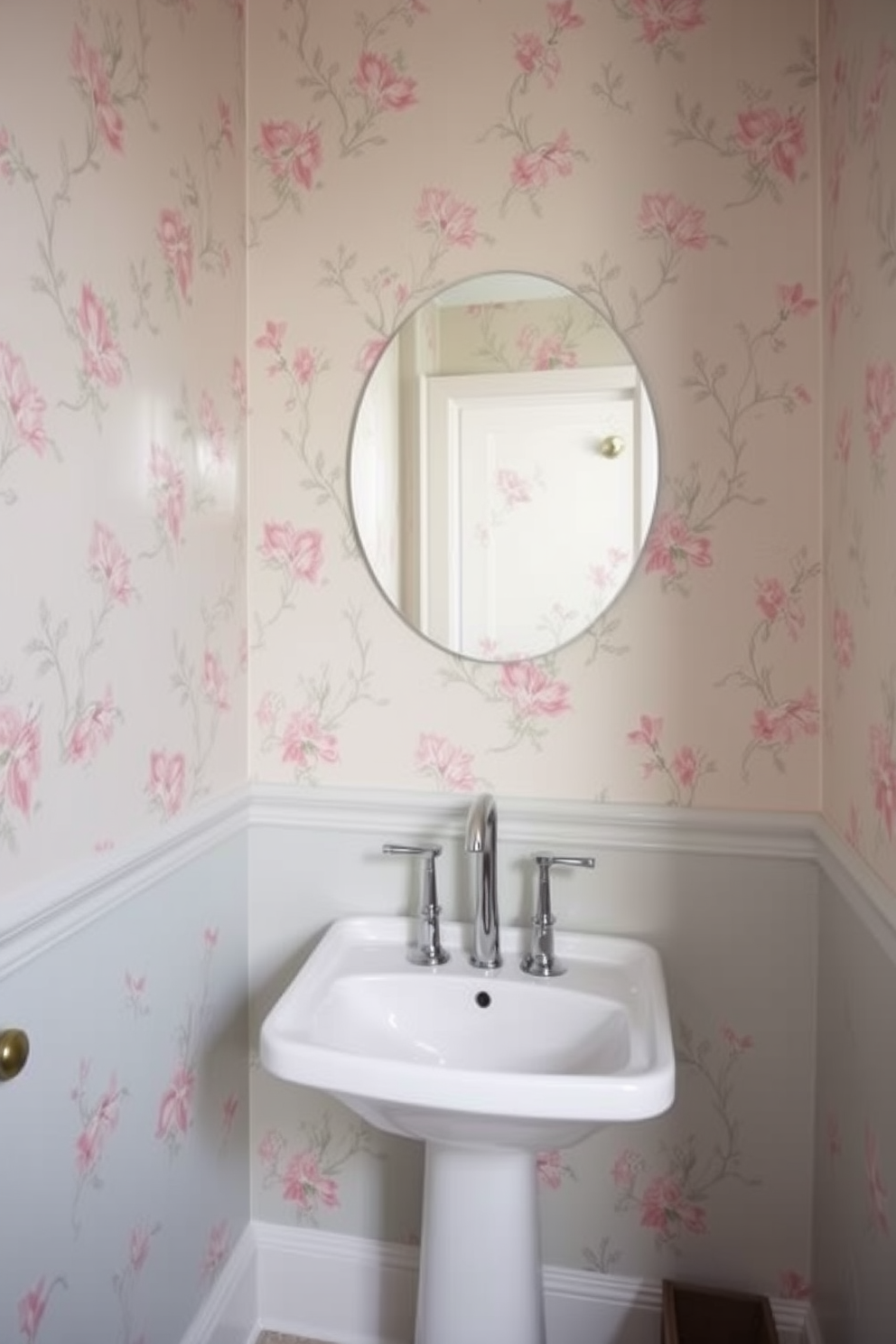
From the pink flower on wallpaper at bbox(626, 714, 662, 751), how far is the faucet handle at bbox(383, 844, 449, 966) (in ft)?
1.16

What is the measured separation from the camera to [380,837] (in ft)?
4.63

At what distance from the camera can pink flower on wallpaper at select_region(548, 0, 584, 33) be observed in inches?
51.6

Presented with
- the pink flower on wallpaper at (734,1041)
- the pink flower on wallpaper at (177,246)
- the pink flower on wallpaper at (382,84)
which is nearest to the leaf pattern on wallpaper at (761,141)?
the pink flower on wallpaper at (382,84)

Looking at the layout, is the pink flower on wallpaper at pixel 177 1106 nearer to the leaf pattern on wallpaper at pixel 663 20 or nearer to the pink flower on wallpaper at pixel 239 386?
the pink flower on wallpaper at pixel 239 386

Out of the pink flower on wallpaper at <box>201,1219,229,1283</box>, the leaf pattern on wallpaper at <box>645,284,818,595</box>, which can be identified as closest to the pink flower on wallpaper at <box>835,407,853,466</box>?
the leaf pattern on wallpaper at <box>645,284,818,595</box>

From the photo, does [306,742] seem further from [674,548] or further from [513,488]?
[674,548]

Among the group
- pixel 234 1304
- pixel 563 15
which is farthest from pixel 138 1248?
pixel 563 15

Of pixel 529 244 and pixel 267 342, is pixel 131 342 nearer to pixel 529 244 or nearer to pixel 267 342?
pixel 267 342

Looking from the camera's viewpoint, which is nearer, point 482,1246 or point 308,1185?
point 482,1246

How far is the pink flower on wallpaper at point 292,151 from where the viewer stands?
1401mm

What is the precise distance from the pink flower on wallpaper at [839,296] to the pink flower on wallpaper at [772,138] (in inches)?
8.6

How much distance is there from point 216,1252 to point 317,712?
0.87 m

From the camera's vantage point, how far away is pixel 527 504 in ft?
4.40

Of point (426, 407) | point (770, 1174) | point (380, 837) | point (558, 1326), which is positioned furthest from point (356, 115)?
point (558, 1326)
